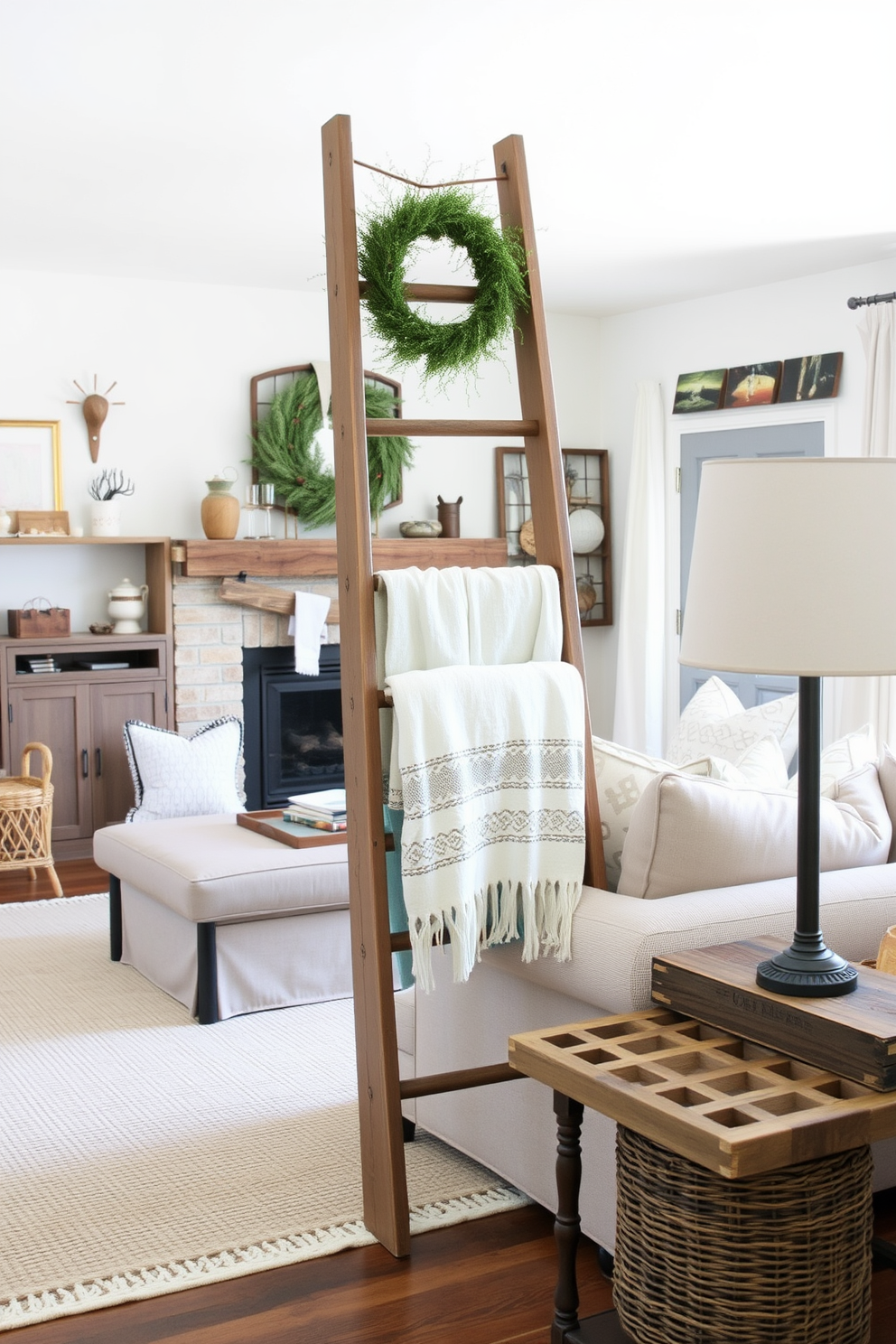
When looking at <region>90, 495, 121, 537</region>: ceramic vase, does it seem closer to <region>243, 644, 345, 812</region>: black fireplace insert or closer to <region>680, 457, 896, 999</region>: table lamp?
<region>243, 644, 345, 812</region>: black fireplace insert

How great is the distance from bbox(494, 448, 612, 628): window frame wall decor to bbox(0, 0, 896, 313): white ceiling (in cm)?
160

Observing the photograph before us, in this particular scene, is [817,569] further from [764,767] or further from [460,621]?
[764,767]

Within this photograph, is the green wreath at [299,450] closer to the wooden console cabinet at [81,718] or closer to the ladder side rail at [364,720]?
the wooden console cabinet at [81,718]

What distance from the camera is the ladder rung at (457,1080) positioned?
2.41 m

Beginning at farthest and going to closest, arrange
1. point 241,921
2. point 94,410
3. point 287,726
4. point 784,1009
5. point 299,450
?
point 287,726, point 299,450, point 94,410, point 241,921, point 784,1009

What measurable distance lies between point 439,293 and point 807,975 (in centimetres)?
144

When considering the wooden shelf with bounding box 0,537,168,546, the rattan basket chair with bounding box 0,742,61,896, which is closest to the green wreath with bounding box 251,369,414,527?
the wooden shelf with bounding box 0,537,168,546

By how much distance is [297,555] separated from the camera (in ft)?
21.0

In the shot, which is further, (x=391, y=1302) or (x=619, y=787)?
(x=619, y=787)

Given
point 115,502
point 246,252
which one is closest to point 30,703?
point 115,502

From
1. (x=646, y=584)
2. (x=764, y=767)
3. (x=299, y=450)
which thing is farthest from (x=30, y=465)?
(x=764, y=767)

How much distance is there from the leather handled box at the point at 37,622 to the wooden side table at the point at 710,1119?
4450 mm

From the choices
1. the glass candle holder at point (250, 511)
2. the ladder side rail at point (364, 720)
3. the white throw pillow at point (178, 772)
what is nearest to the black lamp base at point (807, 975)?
the ladder side rail at point (364, 720)

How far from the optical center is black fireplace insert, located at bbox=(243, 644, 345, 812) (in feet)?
21.5
